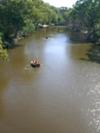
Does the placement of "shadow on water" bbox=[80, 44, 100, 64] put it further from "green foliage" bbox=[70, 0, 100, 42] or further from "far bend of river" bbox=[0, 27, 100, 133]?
"green foliage" bbox=[70, 0, 100, 42]

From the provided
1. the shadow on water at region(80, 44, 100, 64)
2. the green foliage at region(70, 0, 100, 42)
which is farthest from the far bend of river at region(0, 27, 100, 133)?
the green foliage at region(70, 0, 100, 42)

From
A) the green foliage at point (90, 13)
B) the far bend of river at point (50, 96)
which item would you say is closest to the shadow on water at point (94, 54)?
the far bend of river at point (50, 96)

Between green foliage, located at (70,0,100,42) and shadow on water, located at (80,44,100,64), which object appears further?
green foliage, located at (70,0,100,42)

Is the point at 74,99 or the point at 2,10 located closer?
the point at 74,99

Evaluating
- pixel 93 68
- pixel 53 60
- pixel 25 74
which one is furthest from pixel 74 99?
pixel 53 60

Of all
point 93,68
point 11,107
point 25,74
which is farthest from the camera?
point 93,68

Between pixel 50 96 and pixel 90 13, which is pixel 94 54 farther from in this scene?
pixel 90 13

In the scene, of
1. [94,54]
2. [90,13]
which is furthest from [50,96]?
[90,13]

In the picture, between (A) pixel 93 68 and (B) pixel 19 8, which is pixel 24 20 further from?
(A) pixel 93 68

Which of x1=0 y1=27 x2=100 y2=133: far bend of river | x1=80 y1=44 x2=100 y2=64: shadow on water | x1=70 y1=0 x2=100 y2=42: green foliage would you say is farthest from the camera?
x1=70 y1=0 x2=100 y2=42: green foliage
